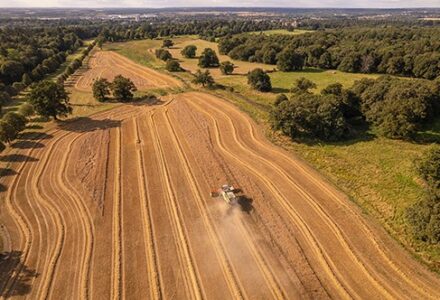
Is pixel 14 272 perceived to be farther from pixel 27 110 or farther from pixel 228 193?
pixel 27 110

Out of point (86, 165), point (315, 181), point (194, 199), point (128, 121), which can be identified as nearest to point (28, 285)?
point (194, 199)

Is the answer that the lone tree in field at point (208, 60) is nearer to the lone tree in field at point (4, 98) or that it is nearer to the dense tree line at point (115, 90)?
the dense tree line at point (115, 90)

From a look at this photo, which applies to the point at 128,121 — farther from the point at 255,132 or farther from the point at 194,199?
the point at 194,199

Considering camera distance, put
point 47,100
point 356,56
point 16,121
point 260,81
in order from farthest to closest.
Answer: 1. point 356,56
2. point 260,81
3. point 47,100
4. point 16,121

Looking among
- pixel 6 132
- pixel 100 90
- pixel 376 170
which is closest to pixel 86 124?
pixel 6 132

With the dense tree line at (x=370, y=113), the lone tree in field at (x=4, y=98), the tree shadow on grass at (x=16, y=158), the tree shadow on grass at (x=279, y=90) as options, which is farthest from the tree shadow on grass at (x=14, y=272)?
the tree shadow on grass at (x=279, y=90)

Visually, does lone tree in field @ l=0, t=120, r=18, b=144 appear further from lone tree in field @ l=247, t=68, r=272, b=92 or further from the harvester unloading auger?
lone tree in field @ l=247, t=68, r=272, b=92
